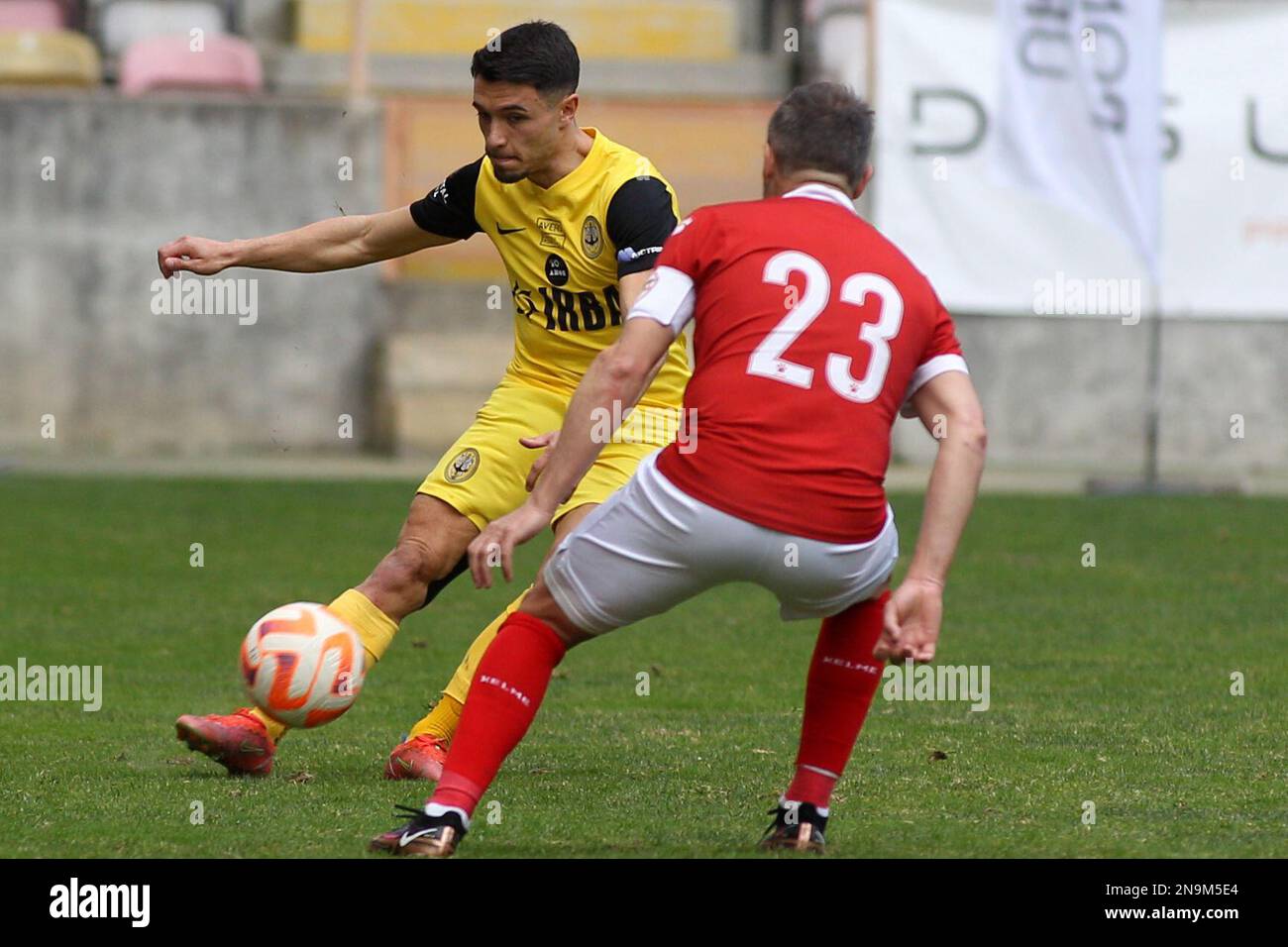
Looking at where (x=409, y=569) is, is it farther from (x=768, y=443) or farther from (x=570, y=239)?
(x=768, y=443)

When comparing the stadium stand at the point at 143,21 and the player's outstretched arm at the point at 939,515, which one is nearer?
the player's outstretched arm at the point at 939,515

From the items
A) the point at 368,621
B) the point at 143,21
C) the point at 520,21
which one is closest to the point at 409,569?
the point at 368,621

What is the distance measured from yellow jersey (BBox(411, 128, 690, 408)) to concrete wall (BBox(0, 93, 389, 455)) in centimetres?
1249

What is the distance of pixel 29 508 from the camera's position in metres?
14.6

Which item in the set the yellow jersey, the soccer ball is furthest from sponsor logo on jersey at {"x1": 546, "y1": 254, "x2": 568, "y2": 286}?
the soccer ball

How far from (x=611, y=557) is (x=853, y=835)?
3.83 ft

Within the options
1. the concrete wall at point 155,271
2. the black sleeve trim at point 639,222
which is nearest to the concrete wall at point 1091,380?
the concrete wall at point 155,271

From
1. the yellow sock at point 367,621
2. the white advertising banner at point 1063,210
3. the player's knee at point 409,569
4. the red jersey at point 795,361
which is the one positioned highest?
the white advertising banner at point 1063,210

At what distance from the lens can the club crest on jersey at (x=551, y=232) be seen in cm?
656

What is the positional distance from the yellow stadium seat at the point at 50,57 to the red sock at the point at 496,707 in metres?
16.3

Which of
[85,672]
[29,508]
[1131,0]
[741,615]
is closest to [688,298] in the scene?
[85,672]

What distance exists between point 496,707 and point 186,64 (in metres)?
16.9

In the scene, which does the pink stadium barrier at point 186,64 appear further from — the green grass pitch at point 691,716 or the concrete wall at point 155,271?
the green grass pitch at point 691,716
